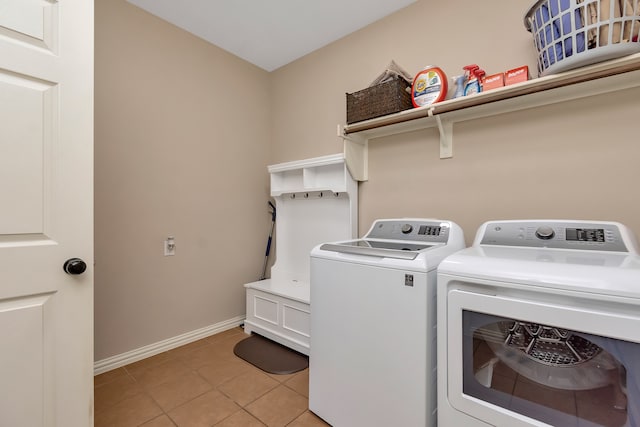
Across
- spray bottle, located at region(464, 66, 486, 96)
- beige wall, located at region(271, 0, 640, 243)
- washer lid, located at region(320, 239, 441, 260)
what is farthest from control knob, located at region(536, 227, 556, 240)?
spray bottle, located at region(464, 66, 486, 96)

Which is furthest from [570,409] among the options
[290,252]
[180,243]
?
[180,243]

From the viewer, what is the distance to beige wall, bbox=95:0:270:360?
6.61 feet

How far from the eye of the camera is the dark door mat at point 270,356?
2.02 metres

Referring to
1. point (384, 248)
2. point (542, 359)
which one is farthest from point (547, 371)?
point (384, 248)

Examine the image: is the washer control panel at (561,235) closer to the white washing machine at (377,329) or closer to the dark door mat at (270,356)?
the white washing machine at (377,329)

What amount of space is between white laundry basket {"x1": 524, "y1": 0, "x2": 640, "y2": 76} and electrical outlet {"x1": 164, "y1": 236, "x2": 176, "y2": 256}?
266 centimetres

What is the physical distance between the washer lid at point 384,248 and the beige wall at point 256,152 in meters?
0.51

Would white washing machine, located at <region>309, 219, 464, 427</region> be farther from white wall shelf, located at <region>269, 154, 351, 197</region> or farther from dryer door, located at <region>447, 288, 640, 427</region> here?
white wall shelf, located at <region>269, 154, 351, 197</region>

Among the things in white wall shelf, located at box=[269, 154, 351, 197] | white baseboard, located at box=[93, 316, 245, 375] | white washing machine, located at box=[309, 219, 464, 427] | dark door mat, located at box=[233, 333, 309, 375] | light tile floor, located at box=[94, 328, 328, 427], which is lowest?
light tile floor, located at box=[94, 328, 328, 427]

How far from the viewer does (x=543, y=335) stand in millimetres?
957

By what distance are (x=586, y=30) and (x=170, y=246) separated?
278cm

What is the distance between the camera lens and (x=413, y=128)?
2020mm

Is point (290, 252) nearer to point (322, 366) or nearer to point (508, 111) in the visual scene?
point (322, 366)

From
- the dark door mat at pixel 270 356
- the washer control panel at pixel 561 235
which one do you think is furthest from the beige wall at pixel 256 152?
the dark door mat at pixel 270 356
